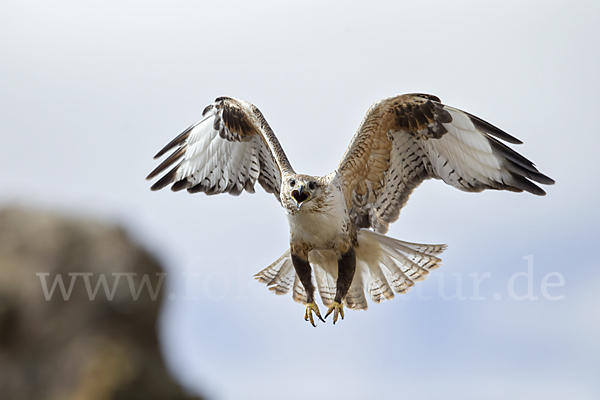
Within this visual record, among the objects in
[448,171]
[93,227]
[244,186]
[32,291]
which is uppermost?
[448,171]

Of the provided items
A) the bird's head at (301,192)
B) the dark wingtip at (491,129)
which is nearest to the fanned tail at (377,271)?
the dark wingtip at (491,129)

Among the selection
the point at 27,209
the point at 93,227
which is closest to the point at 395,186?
the point at 93,227

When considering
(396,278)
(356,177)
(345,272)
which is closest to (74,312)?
(396,278)

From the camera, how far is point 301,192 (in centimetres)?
577

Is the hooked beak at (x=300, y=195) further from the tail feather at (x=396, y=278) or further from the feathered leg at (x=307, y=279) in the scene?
the tail feather at (x=396, y=278)

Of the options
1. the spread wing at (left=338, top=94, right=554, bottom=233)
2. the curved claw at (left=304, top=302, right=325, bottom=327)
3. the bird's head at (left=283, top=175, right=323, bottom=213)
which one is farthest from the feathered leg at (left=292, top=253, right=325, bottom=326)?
the spread wing at (left=338, top=94, right=554, bottom=233)

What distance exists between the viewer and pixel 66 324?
16875 millimetres

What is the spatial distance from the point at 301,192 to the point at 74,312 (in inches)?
524

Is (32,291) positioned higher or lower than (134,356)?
higher

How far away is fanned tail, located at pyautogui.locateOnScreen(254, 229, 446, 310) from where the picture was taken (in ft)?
25.7

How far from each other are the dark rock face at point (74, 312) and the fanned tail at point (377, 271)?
365 inches

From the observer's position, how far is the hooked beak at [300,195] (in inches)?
227

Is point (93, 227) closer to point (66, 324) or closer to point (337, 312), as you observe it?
point (66, 324)

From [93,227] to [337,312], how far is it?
44.0 feet
